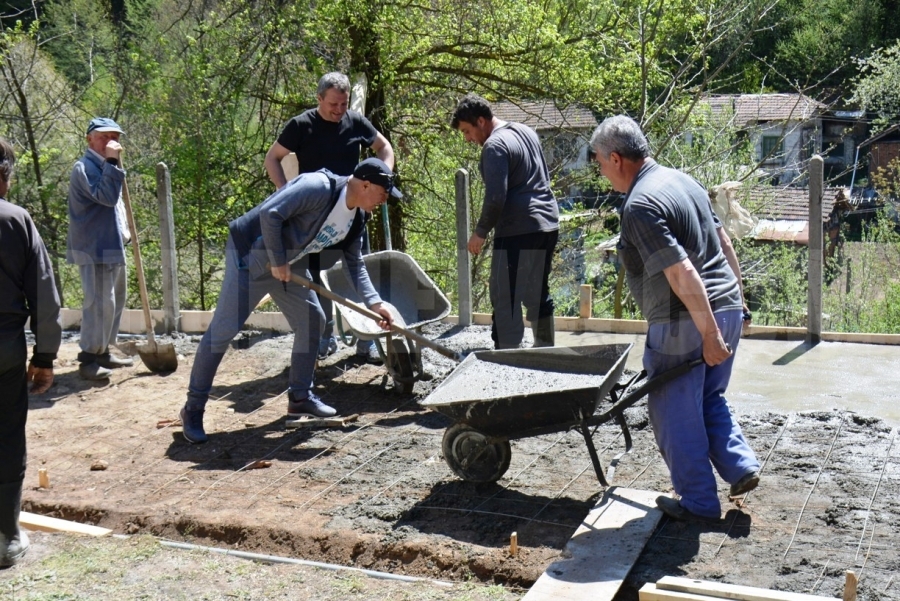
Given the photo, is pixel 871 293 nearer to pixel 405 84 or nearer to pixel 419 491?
pixel 405 84

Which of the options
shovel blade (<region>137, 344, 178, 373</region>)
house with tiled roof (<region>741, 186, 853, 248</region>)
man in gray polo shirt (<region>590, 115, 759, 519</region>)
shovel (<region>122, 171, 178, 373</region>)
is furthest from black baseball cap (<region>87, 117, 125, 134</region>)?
house with tiled roof (<region>741, 186, 853, 248</region>)

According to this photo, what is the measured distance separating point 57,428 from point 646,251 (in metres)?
3.71

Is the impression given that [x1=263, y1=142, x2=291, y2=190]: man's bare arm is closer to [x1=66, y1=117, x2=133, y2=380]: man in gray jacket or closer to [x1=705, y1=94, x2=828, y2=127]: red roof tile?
[x1=66, y1=117, x2=133, y2=380]: man in gray jacket

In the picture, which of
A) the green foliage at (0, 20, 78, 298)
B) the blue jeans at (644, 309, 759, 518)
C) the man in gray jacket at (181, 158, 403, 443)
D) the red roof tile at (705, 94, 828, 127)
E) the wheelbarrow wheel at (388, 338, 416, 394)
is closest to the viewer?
the blue jeans at (644, 309, 759, 518)

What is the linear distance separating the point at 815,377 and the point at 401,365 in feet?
8.15

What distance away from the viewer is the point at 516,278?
537 centimetres

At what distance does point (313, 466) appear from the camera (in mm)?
4617

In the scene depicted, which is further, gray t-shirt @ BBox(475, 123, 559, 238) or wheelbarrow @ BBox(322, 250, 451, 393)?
wheelbarrow @ BBox(322, 250, 451, 393)

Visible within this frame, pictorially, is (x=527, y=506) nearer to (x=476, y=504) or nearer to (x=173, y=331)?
(x=476, y=504)

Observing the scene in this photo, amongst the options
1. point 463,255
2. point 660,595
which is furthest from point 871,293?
point 660,595

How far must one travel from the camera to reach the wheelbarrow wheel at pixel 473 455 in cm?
405

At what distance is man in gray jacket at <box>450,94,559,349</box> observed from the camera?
509 centimetres

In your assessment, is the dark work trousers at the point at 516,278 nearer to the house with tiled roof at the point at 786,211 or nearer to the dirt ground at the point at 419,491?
the dirt ground at the point at 419,491

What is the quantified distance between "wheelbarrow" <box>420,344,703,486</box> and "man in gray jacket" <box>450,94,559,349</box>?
3.37 ft
